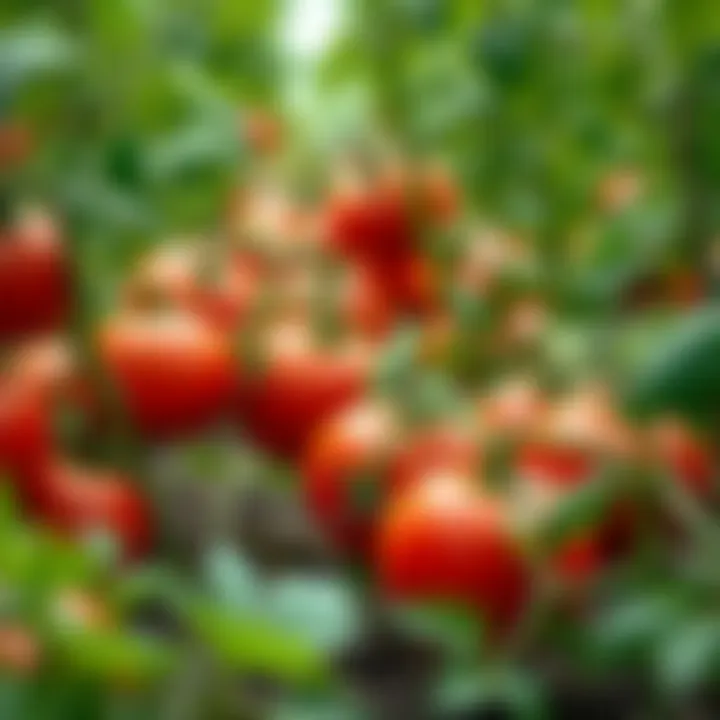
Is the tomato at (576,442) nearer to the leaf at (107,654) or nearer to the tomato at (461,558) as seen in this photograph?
the tomato at (461,558)

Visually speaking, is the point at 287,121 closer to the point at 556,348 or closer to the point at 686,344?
the point at 556,348

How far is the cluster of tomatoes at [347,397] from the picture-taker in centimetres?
58

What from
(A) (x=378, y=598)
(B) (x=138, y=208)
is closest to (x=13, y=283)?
(B) (x=138, y=208)

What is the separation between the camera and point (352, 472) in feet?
2.00

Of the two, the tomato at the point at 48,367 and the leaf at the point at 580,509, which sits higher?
the tomato at the point at 48,367

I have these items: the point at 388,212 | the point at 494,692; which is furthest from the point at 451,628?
the point at 388,212

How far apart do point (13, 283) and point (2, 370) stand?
0.20 ft

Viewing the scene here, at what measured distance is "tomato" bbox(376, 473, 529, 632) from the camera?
0.59m

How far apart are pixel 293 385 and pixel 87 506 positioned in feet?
0.39

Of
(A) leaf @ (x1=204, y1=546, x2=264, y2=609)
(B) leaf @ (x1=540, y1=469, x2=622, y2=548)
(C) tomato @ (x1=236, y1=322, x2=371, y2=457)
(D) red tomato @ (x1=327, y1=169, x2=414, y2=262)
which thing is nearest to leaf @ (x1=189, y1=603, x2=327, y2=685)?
(A) leaf @ (x1=204, y1=546, x2=264, y2=609)

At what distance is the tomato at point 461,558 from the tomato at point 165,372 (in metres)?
0.09

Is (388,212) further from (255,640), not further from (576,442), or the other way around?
(255,640)

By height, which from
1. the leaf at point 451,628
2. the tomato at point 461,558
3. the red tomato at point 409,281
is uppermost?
the red tomato at point 409,281

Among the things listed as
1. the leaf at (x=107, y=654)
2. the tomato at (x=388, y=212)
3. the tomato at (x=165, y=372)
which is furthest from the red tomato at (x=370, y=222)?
the leaf at (x=107, y=654)
